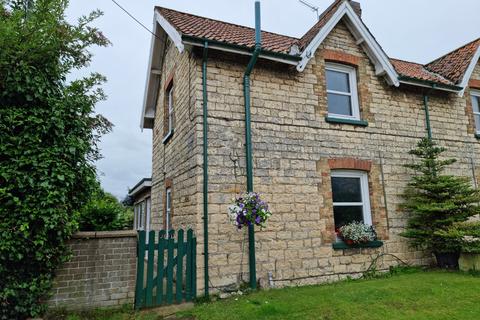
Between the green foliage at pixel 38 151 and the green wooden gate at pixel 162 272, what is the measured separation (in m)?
1.29

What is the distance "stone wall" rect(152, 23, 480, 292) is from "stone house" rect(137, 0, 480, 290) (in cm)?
3

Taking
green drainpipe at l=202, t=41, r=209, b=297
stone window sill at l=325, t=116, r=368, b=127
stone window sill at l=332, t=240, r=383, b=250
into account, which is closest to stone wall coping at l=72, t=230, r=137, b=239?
green drainpipe at l=202, t=41, r=209, b=297

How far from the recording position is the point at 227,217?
656 centimetres

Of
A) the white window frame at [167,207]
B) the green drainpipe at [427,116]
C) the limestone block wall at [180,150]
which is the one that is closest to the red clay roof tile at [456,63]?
the green drainpipe at [427,116]

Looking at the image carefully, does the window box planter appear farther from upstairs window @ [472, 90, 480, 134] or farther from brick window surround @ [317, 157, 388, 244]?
upstairs window @ [472, 90, 480, 134]

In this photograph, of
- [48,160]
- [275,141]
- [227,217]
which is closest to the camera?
[48,160]

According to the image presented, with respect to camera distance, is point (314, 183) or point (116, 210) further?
point (116, 210)

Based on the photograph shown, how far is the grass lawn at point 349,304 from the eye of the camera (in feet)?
16.4

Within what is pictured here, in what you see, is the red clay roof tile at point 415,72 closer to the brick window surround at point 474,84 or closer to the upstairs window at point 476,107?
the brick window surround at point 474,84

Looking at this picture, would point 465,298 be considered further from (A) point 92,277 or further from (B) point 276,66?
(A) point 92,277

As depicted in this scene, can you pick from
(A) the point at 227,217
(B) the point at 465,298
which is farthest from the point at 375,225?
(A) the point at 227,217

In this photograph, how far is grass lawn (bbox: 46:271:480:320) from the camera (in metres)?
5.00

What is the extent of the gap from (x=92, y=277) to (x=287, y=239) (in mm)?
3871

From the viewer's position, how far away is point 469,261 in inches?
302
